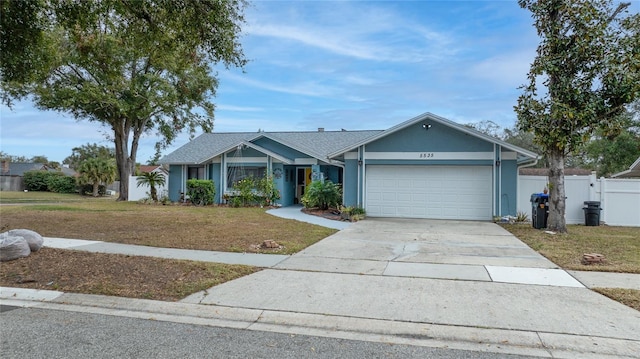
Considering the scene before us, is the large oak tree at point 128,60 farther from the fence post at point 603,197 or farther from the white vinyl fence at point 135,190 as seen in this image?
the fence post at point 603,197

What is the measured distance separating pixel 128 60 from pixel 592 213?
2434 centimetres

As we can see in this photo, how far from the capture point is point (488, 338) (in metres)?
4.22

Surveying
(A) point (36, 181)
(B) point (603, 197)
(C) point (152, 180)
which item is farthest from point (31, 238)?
(A) point (36, 181)

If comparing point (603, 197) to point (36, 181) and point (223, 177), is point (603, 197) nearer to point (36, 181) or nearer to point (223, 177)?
point (223, 177)

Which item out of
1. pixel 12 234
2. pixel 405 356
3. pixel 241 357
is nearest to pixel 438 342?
pixel 405 356

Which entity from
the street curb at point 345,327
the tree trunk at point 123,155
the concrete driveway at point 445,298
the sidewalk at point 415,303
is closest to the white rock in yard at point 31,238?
the sidewalk at point 415,303

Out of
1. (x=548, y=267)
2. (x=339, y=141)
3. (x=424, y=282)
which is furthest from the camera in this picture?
(x=339, y=141)

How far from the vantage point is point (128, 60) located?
2345 cm

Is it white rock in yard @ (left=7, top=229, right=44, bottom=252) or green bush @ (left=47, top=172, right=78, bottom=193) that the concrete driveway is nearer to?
white rock in yard @ (left=7, top=229, right=44, bottom=252)

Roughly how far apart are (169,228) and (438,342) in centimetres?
970

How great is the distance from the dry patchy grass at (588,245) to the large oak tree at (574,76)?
1.02 meters

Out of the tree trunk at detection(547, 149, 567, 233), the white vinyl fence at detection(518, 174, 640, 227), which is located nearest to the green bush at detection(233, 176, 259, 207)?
the tree trunk at detection(547, 149, 567, 233)

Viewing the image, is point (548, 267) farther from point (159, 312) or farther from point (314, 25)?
point (314, 25)

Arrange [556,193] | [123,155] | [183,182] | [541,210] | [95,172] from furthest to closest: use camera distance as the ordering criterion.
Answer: [95,172] < [123,155] < [183,182] < [541,210] < [556,193]
